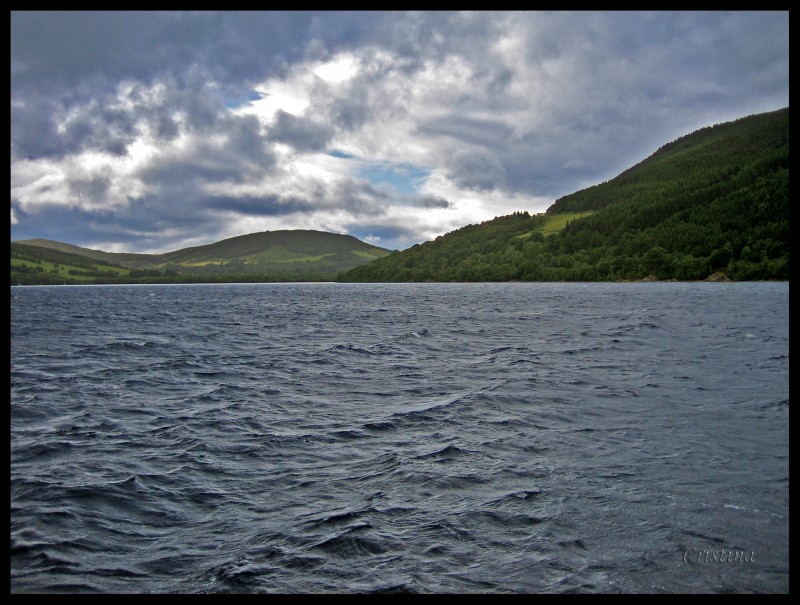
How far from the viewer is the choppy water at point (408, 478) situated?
8.67 m

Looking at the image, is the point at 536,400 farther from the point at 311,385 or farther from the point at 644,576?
the point at 644,576

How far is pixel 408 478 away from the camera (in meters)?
12.8

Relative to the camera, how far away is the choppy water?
867cm

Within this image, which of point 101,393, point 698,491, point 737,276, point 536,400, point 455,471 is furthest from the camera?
point 737,276
